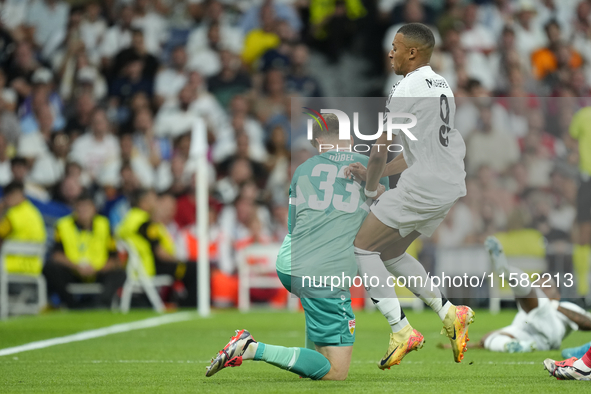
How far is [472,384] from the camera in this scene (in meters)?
5.32

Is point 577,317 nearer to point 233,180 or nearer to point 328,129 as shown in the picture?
point 328,129

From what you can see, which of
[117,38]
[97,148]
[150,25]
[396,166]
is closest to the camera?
[396,166]

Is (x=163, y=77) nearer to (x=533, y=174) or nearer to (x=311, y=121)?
(x=533, y=174)

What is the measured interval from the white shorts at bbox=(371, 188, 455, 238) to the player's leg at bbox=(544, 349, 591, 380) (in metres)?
1.17

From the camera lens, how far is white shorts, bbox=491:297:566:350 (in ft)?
23.7

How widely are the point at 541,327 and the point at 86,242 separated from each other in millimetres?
8260

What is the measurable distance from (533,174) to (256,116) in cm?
488

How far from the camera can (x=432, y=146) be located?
19.0 ft

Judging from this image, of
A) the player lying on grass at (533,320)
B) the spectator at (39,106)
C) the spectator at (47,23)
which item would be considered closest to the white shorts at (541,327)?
the player lying on grass at (533,320)

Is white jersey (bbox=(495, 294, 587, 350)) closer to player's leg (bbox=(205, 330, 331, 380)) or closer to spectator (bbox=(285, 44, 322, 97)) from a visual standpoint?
player's leg (bbox=(205, 330, 331, 380))

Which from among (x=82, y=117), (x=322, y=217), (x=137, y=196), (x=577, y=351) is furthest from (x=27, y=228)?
(x=577, y=351)

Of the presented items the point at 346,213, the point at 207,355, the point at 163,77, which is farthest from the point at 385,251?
the point at 163,77

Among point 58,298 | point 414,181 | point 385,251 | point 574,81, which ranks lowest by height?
point 58,298

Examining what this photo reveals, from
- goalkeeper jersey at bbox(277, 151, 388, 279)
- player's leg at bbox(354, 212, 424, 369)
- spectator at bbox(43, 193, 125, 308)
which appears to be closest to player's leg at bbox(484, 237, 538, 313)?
player's leg at bbox(354, 212, 424, 369)
